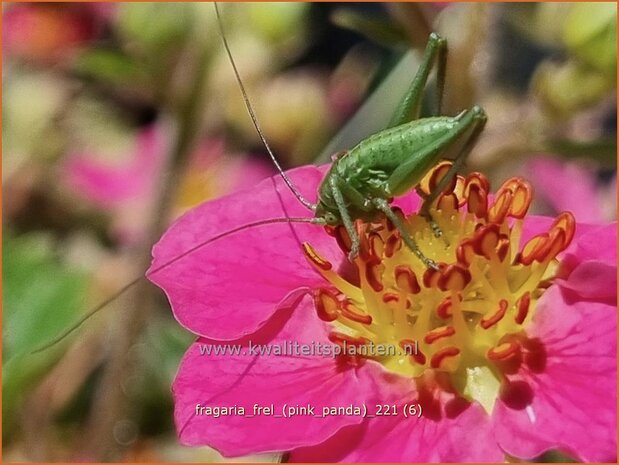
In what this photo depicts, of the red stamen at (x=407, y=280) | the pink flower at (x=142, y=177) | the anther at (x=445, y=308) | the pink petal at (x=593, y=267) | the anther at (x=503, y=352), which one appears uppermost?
the red stamen at (x=407, y=280)

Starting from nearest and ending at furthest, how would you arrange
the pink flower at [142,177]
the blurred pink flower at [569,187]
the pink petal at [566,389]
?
1. the pink petal at [566,389]
2. the blurred pink flower at [569,187]
3. the pink flower at [142,177]

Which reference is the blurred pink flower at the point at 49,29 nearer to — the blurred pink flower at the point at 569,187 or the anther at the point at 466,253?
the blurred pink flower at the point at 569,187

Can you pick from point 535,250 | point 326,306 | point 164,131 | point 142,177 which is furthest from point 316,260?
point 142,177

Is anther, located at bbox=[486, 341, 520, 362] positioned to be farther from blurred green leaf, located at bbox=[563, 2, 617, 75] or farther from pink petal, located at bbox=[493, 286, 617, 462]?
blurred green leaf, located at bbox=[563, 2, 617, 75]

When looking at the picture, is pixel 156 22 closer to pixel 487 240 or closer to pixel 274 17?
pixel 274 17

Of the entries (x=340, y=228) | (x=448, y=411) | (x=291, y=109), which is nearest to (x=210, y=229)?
(x=340, y=228)

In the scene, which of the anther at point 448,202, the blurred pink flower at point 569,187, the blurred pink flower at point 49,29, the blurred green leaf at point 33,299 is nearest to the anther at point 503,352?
the anther at point 448,202

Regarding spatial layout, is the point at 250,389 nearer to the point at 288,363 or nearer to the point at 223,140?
the point at 288,363

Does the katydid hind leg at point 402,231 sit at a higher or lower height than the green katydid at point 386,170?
lower
